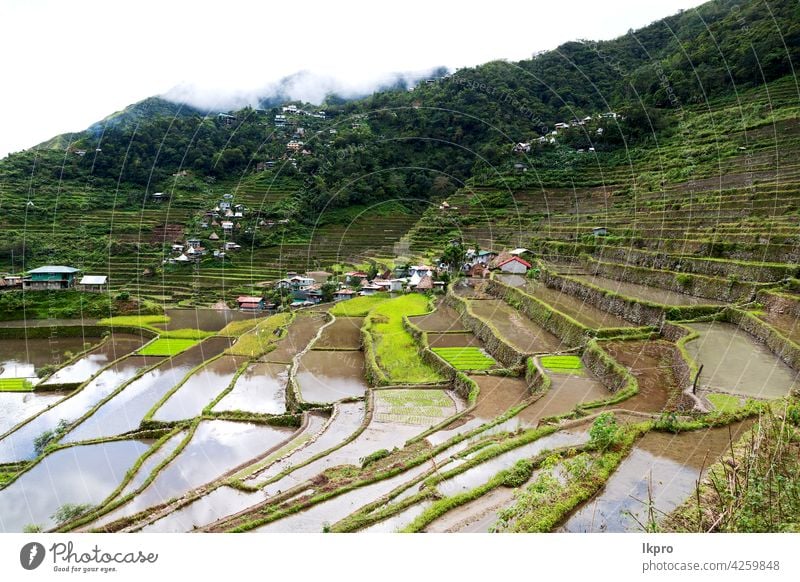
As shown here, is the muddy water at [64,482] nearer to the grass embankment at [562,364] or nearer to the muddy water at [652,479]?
the muddy water at [652,479]

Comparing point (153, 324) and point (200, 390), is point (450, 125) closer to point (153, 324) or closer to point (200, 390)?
point (153, 324)

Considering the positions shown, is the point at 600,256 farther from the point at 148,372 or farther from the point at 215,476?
the point at 148,372

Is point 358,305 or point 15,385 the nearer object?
point 15,385

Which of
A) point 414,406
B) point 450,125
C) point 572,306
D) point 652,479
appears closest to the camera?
point 652,479

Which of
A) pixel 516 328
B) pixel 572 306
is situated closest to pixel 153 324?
pixel 516 328

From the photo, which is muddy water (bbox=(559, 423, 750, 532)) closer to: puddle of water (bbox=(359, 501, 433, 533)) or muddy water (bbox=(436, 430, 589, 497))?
muddy water (bbox=(436, 430, 589, 497))

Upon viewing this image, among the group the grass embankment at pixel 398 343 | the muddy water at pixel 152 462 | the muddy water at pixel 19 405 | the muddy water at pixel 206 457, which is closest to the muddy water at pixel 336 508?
the muddy water at pixel 206 457
